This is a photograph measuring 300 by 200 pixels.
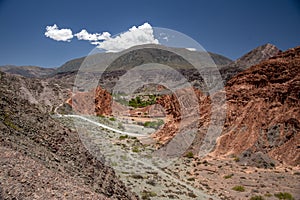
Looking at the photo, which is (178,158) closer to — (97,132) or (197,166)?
(197,166)

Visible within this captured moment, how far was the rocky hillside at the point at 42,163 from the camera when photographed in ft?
17.3

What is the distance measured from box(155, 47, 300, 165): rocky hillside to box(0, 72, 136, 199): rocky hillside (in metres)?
11.7

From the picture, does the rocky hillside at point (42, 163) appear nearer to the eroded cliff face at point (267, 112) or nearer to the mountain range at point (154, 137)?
the mountain range at point (154, 137)

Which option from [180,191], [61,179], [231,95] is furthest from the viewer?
[231,95]

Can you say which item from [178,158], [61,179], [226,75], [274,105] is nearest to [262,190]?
[178,158]

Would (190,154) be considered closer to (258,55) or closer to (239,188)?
(239,188)

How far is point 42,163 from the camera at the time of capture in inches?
246

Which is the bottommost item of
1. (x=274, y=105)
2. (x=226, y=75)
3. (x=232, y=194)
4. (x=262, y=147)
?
(x=232, y=194)

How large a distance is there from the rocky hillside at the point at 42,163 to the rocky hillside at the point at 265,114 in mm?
11711

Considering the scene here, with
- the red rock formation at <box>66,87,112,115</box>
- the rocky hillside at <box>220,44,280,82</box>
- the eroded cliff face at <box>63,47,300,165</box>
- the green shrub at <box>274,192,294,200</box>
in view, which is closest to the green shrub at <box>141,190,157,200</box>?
the green shrub at <box>274,192,294,200</box>

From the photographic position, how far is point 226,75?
235ft

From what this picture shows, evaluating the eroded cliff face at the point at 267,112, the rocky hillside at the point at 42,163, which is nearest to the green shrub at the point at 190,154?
the eroded cliff face at the point at 267,112

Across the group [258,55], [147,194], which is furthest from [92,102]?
[258,55]

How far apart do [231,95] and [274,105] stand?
336 centimetres
